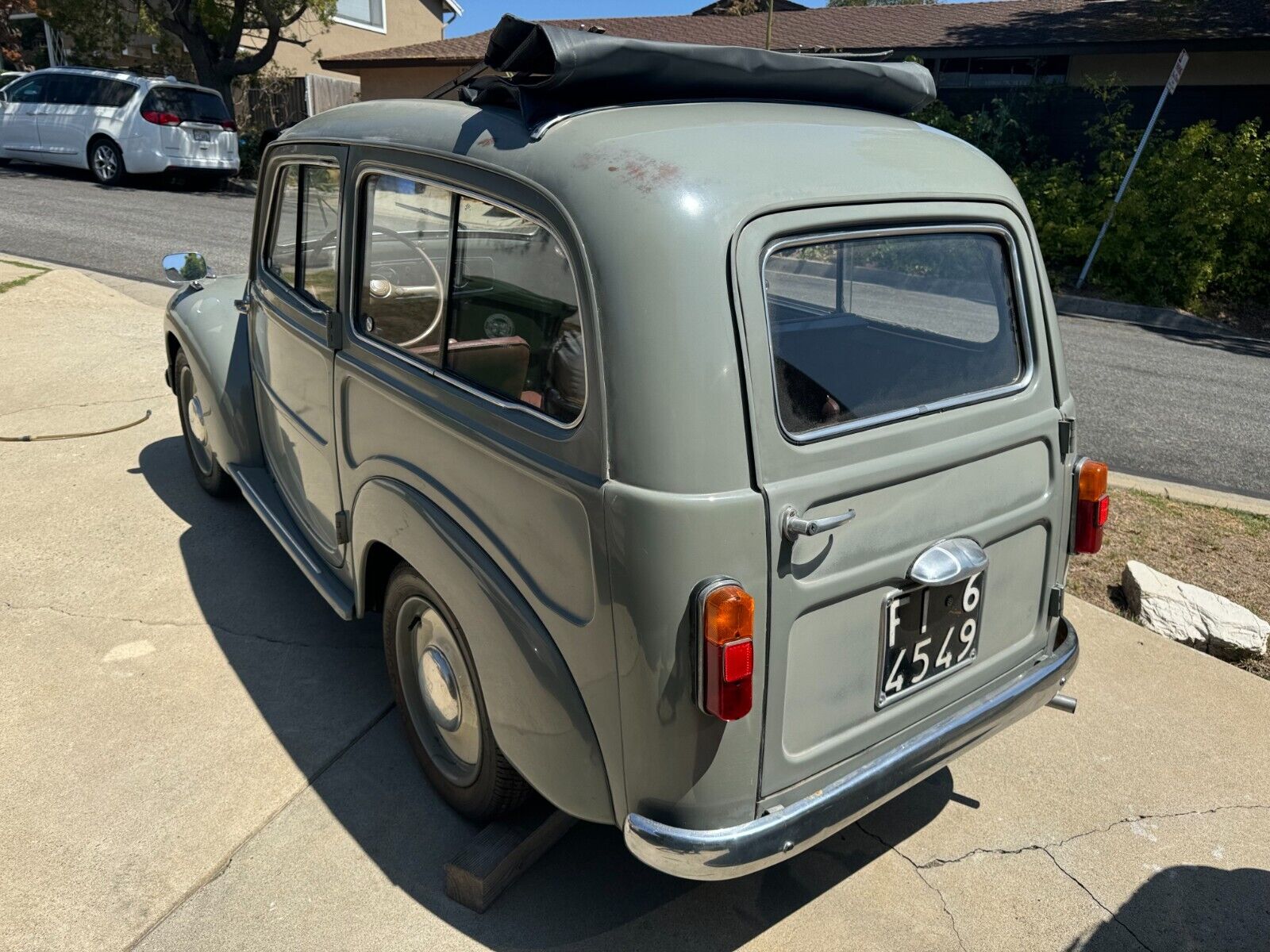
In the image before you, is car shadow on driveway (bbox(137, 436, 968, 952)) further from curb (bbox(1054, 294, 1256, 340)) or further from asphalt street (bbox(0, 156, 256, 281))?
curb (bbox(1054, 294, 1256, 340))

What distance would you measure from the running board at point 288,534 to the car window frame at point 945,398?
168cm

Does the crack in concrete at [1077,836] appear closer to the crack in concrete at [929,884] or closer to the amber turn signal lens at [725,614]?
the crack in concrete at [929,884]

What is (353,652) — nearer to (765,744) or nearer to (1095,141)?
(765,744)

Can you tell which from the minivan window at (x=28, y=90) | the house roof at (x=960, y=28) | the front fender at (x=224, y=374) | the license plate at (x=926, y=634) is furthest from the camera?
the house roof at (x=960, y=28)

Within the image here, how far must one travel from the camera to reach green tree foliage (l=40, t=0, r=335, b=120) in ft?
58.5

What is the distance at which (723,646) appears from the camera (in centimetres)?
200

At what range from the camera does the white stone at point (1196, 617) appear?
391 cm

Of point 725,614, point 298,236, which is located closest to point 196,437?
point 298,236

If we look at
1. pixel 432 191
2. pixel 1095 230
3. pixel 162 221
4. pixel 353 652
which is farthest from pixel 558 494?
pixel 1095 230

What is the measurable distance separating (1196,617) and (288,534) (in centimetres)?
351

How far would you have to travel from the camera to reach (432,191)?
266cm

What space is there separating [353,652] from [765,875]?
172cm

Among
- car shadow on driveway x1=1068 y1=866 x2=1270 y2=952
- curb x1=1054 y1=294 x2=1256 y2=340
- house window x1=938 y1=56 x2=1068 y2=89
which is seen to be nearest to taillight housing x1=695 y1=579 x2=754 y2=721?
car shadow on driveway x1=1068 y1=866 x2=1270 y2=952

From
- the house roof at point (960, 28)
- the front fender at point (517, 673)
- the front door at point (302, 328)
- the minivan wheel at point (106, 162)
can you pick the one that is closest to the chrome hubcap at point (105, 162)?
the minivan wheel at point (106, 162)
